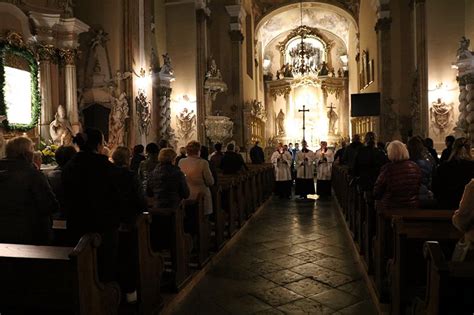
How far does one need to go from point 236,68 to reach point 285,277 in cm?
1473

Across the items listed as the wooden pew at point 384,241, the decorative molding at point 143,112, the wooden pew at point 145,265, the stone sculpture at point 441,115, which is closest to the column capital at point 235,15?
the decorative molding at point 143,112

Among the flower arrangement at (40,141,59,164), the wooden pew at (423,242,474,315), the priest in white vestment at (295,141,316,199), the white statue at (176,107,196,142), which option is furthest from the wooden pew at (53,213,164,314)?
the white statue at (176,107,196,142)

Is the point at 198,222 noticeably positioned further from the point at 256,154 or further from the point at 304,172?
the point at 256,154

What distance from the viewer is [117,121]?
1155 centimetres

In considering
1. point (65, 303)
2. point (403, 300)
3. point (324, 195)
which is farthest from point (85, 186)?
point (324, 195)

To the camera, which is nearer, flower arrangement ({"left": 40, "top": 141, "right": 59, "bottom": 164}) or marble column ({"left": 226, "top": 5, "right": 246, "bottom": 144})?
flower arrangement ({"left": 40, "top": 141, "right": 59, "bottom": 164})

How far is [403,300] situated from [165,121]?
12295mm

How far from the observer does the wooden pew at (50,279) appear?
8.68 ft

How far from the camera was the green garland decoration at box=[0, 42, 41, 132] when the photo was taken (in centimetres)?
927

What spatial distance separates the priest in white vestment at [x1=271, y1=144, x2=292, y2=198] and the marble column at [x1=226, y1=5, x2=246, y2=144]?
5134mm

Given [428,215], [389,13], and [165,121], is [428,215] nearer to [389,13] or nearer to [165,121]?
[165,121]

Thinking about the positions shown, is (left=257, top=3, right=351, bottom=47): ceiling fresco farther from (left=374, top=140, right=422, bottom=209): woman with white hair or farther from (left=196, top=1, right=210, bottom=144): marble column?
(left=374, top=140, right=422, bottom=209): woman with white hair

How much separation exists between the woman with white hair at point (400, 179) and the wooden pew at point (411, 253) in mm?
1032

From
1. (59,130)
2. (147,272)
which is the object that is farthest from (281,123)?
(147,272)
